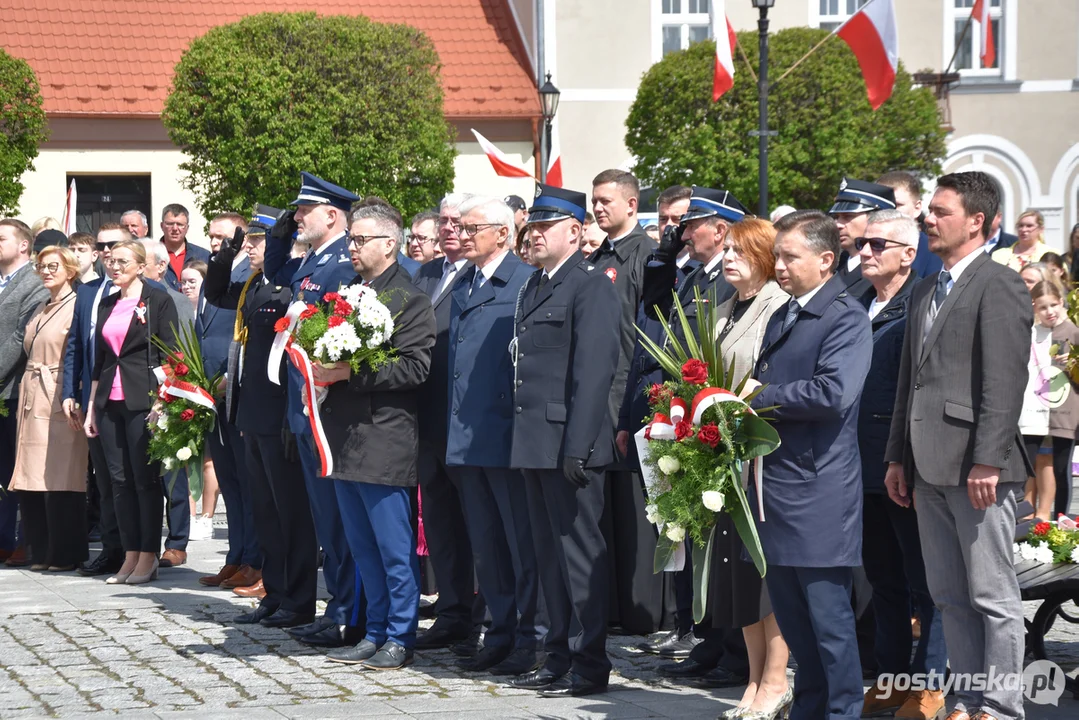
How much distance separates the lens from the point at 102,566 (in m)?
10.5

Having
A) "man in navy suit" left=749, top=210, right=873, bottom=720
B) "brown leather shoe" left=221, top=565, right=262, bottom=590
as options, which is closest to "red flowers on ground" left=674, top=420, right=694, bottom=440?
"man in navy suit" left=749, top=210, right=873, bottom=720

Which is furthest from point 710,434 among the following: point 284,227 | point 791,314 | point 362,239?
point 284,227

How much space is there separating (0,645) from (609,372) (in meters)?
3.75

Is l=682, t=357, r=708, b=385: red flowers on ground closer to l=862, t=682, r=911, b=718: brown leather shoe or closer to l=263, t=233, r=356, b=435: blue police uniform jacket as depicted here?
l=862, t=682, r=911, b=718: brown leather shoe

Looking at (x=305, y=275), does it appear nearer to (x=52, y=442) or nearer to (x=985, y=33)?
(x=52, y=442)

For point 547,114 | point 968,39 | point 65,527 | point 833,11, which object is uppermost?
point 833,11

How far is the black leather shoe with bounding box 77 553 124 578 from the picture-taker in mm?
10484

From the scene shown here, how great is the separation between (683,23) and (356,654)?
21983 millimetres

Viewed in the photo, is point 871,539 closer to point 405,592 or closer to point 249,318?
point 405,592

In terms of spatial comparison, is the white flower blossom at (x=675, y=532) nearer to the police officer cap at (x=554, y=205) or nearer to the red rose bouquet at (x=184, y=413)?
the police officer cap at (x=554, y=205)

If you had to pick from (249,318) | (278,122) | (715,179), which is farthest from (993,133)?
(249,318)

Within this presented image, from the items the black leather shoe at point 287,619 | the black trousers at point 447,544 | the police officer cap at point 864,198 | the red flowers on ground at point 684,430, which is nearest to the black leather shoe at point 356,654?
the black trousers at point 447,544

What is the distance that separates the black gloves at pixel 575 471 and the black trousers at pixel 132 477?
166 inches

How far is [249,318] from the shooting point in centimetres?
870
